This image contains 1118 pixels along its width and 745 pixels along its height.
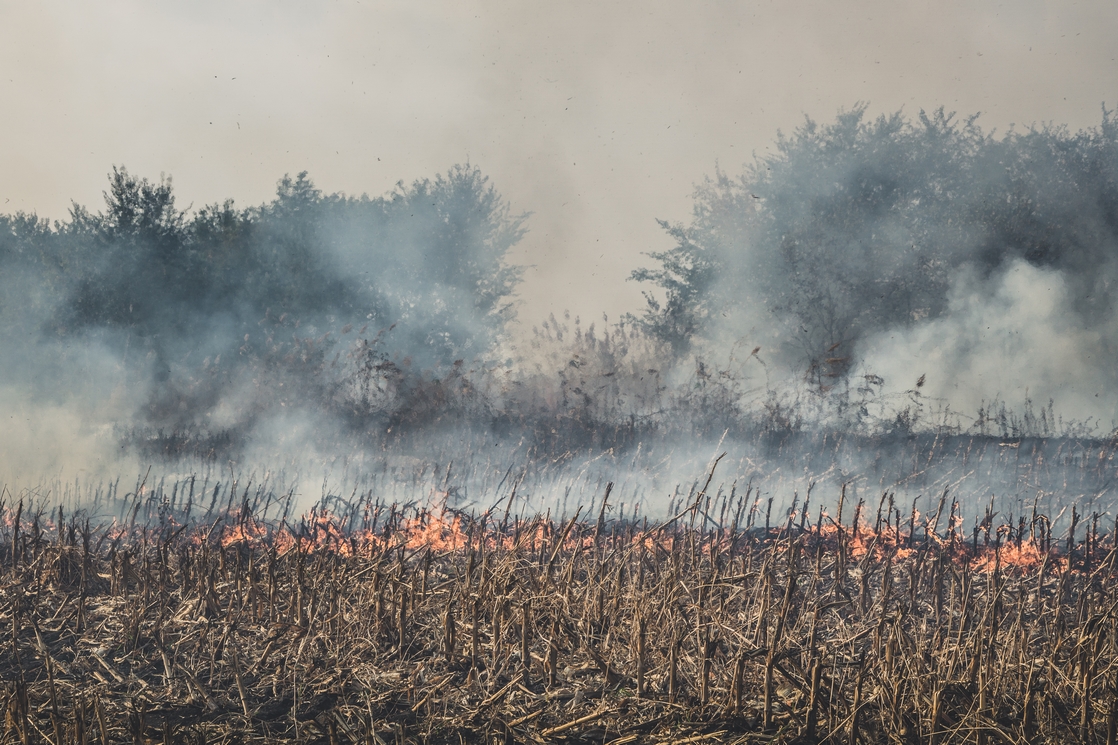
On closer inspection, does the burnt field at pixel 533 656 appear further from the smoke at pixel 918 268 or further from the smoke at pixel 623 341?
the smoke at pixel 918 268

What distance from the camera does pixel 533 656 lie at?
174 inches

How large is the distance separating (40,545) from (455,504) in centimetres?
483

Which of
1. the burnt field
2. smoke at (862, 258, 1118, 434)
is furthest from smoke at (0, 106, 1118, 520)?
the burnt field

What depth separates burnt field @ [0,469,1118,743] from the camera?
11.8ft

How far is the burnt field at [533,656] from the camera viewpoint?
3.60 m

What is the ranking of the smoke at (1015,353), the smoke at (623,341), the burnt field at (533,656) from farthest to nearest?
the smoke at (1015,353) → the smoke at (623,341) → the burnt field at (533,656)

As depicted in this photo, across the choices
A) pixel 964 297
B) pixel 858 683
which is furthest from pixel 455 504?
pixel 964 297

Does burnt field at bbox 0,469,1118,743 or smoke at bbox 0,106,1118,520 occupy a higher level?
smoke at bbox 0,106,1118,520

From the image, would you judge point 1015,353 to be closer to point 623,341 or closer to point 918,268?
point 918,268

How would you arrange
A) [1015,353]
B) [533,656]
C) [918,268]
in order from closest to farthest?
[533,656] → [1015,353] → [918,268]

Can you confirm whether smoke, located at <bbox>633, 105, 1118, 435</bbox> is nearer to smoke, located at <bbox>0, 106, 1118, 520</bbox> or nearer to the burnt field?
smoke, located at <bbox>0, 106, 1118, 520</bbox>

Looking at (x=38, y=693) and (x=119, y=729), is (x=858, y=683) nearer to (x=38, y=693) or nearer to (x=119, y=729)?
(x=119, y=729)

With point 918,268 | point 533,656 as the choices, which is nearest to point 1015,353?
point 918,268

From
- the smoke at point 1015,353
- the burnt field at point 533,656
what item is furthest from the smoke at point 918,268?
the burnt field at point 533,656
